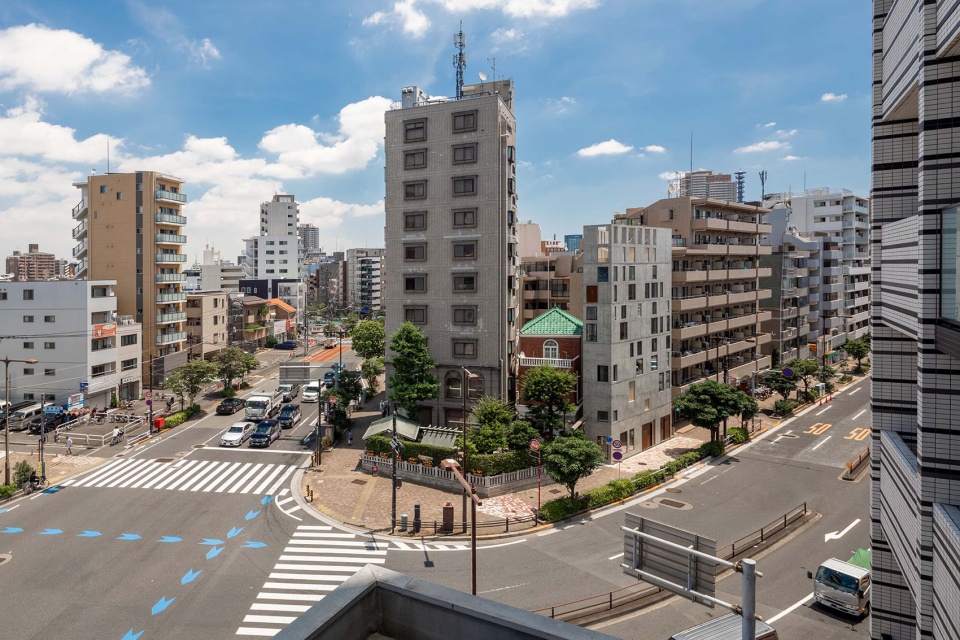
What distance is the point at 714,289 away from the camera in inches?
2298

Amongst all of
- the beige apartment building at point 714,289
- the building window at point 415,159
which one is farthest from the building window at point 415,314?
the beige apartment building at point 714,289

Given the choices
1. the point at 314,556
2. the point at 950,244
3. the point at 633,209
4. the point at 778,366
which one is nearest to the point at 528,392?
the point at 314,556

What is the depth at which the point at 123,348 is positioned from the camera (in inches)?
2340

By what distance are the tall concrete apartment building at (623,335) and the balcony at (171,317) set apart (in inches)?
1997

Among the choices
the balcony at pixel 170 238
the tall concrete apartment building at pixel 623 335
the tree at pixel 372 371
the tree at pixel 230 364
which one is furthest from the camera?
the balcony at pixel 170 238

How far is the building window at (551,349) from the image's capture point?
146 ft

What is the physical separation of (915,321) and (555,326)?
34.8 metres

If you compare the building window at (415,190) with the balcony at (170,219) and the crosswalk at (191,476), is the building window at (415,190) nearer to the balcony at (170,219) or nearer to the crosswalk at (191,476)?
the crosswalk at (191,476)

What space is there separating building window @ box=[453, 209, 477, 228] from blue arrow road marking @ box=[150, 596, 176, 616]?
32.2 metres

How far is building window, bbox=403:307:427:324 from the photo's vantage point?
1859 inches

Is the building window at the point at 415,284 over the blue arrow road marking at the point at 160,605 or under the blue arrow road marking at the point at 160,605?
over

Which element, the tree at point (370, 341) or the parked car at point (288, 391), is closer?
the parked car at point (288, 391)

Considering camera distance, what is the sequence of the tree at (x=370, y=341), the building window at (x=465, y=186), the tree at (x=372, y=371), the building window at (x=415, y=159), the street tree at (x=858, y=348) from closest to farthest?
the building window at (x=465, y=186) → the building window at (x=415, y=159) → the tree at (x=372, y=371) → the street tree at (x=858, y=348) → the tree at (x=370, y=341)

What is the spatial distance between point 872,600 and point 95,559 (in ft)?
99.1
